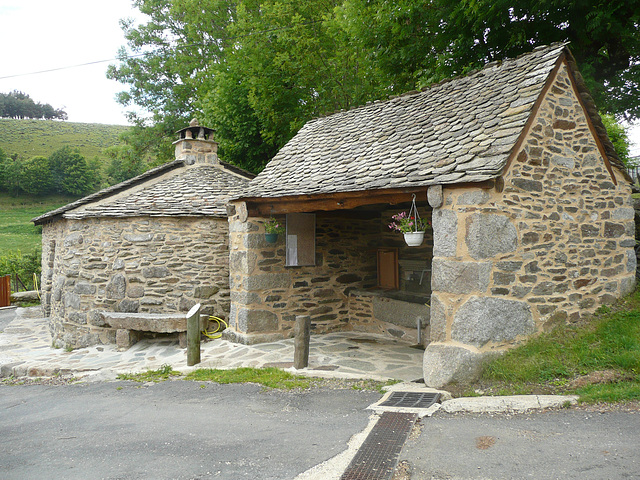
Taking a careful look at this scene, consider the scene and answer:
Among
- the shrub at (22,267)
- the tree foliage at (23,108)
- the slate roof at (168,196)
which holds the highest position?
the tree foliage at (23,108)

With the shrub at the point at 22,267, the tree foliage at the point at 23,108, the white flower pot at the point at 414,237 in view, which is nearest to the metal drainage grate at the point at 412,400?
the white flower pot at the point at 414,237

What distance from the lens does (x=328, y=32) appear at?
1523 cm

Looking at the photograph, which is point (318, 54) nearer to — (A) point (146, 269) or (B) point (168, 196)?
(B) point (168, 196)

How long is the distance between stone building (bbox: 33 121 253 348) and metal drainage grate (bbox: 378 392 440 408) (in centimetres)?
541

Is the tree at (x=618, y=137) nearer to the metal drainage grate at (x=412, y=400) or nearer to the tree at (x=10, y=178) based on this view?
the metal drainage grate at (x=412, y=400)

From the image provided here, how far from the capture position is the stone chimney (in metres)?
12.0

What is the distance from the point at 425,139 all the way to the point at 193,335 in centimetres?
457

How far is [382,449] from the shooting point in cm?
373

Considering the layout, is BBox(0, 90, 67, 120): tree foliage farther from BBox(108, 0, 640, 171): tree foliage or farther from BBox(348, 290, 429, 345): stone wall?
BBox(348, 290, 429, 345): stone wall

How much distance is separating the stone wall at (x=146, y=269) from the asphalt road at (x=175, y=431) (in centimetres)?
323

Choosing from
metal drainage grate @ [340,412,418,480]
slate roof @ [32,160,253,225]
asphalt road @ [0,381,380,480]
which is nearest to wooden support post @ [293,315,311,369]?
asphalt road @ [0,381,380,480]

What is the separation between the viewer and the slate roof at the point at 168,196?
375 inches

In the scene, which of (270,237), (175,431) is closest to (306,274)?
(270,237)

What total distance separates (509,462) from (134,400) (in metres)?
4.34
